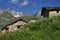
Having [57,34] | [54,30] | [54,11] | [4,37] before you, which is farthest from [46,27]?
[54,11]

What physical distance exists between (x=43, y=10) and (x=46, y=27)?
22.8 metres

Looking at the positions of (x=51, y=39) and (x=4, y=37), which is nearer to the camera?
(x=51, y=39)

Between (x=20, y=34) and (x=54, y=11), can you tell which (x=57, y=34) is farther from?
(x=54, y=11)

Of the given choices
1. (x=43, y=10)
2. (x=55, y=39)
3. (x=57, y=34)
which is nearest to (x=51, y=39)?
(x=55, y=39)

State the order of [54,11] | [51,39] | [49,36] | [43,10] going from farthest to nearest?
[43,10] < [54,11] < [49,36] < [51,39]

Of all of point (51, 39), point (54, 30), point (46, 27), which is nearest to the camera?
point (51, 39)

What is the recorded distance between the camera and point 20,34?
28219mm

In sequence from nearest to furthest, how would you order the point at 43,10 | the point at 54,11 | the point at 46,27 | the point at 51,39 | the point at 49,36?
the point at 51,39
the point at 49,36
the point at 46,27
the point at 54,11
the point at 43,10

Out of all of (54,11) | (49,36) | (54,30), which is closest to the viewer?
(49,36)

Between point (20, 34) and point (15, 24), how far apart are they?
25.0 meters

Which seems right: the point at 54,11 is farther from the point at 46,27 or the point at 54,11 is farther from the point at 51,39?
the point at 51,39

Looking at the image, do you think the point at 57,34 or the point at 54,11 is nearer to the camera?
the point at 57,34

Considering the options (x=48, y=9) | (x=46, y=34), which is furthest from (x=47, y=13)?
(x=46, y=34)

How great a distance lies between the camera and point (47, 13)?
5191cm
